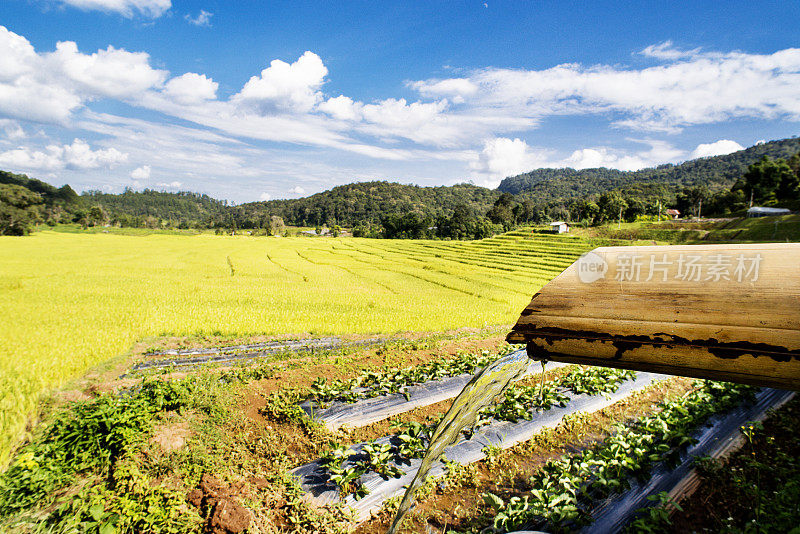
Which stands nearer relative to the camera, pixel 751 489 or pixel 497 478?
pixel 751 489

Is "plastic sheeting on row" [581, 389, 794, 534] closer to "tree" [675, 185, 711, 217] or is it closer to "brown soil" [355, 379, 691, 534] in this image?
"brown soil" [355, 379, 691, 534]

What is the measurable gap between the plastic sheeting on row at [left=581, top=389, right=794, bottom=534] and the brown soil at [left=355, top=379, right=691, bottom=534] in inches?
38.8

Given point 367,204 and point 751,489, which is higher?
point 367,204

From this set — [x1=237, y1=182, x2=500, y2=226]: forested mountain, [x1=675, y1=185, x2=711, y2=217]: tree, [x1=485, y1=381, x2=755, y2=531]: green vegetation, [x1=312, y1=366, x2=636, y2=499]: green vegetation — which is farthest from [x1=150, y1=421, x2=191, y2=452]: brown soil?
[x1=237, y1=182, x2=500, y2=226]: forested mountain

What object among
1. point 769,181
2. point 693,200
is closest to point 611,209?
point 769,181

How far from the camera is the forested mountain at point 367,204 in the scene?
143375mm

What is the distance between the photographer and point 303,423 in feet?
19.4

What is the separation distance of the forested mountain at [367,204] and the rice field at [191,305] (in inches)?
3820

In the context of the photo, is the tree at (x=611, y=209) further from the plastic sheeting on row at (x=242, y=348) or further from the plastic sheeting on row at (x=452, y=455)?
the plastic sheeting on row at (x=452, y=455)

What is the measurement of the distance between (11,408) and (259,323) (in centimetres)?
678

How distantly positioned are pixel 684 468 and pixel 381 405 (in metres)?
4.54

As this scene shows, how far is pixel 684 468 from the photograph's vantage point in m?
4.91

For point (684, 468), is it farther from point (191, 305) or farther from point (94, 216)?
point (94, 216)

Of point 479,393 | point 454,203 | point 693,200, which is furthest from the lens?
point 454,203
